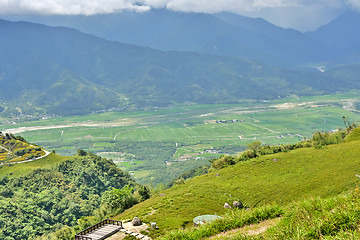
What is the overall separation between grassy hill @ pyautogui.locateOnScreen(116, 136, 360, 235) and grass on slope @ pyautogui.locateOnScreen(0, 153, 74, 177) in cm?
6422

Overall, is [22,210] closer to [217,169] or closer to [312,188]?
[217,169]

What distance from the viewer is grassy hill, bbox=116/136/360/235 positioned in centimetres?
3494

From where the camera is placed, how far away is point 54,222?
2936 inches

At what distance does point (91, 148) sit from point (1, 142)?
78.3 metres

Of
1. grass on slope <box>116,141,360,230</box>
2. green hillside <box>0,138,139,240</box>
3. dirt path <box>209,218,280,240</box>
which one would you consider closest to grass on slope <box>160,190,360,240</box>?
dirt path <box>209,218,280,240</box>

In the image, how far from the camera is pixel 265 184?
133 feet

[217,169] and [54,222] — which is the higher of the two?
[217,169]

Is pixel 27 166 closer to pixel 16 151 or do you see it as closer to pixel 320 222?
pixel 16 151

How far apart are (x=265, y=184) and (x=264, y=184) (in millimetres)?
130

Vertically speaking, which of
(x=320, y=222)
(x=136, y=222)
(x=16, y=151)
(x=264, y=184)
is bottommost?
(x=16, y=151)

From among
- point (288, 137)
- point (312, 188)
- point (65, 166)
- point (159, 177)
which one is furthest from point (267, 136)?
point (312, 188)

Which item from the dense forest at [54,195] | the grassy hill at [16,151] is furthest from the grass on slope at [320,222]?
the grassy hill at [16,151]

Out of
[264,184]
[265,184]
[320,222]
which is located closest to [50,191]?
[264,184]

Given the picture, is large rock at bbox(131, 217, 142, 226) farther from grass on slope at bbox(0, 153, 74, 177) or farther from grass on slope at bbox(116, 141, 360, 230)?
grass on slope at bbox(0, 153, 74, 177)
